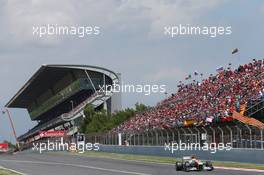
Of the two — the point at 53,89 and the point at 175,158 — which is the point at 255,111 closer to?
the point at 175,158

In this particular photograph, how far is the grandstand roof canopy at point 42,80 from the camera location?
88.1 meters

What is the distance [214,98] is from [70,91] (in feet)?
196

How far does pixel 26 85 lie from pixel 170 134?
77454 mm

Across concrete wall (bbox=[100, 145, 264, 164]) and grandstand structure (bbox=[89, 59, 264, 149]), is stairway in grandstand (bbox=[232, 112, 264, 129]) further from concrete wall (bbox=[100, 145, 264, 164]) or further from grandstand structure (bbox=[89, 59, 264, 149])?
concrete wall (bbox=[100, 145, 264, 164])

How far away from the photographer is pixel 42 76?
327ft

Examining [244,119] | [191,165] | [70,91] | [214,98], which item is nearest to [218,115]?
[244,119]

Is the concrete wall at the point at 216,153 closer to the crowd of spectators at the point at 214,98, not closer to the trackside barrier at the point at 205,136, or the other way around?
the trackside barrier at the point at 205,136

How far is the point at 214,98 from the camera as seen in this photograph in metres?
37.8

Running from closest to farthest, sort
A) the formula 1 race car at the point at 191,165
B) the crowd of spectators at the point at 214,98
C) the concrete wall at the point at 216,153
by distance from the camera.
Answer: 1. the formula 1 race car at the point at 191,165
2. the concrete wall at the point at 216,153
3. the crowd of spectators at the point at 214,98

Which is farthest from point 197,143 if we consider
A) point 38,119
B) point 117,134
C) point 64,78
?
point 38,119
